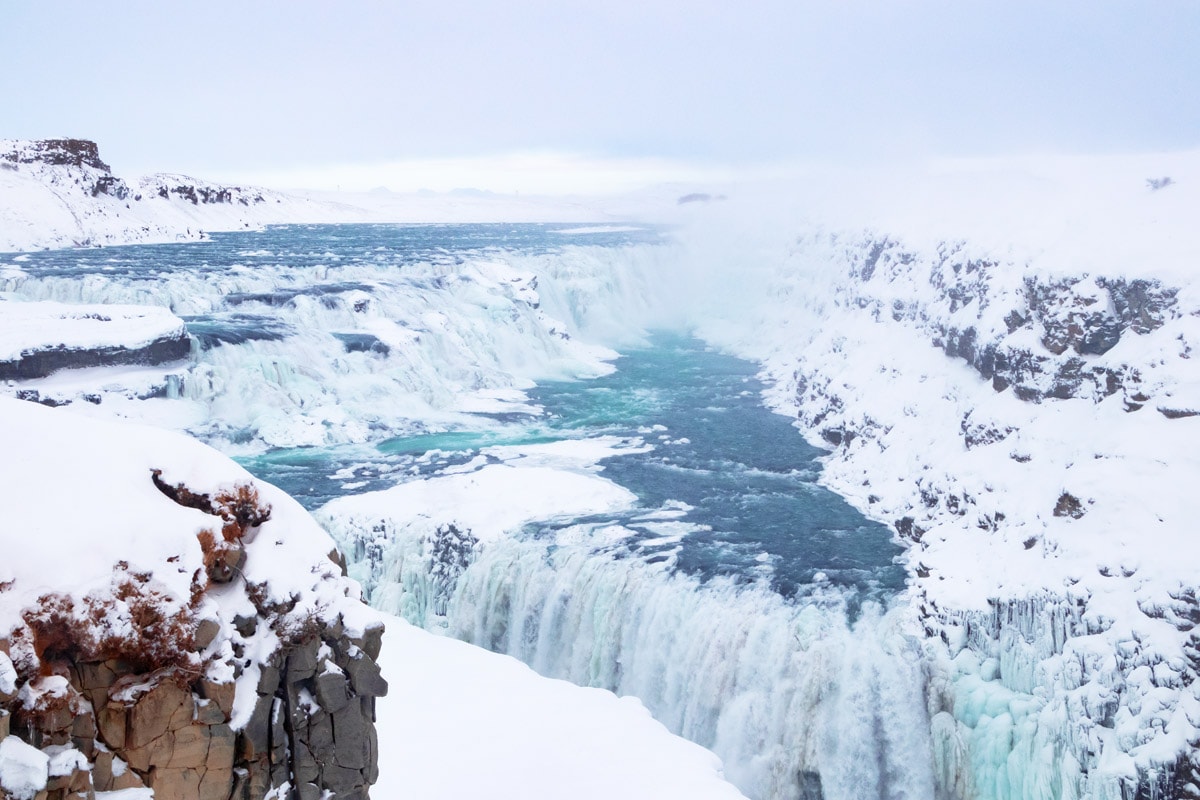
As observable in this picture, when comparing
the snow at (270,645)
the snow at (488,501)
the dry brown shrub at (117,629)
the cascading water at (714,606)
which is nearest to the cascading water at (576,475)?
the cascading water at (714,606)

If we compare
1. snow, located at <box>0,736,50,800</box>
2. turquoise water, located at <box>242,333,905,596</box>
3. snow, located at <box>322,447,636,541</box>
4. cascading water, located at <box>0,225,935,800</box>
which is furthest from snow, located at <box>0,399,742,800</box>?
snow, located at <box>322,447,636,541</box>

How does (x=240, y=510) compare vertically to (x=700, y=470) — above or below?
above

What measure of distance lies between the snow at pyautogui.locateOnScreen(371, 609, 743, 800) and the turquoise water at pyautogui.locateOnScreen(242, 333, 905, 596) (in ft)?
16.2

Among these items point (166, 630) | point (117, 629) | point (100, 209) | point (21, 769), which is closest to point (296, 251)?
point (100, 209)

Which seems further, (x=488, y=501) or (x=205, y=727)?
(x=488, y=501)

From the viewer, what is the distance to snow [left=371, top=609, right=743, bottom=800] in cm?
930

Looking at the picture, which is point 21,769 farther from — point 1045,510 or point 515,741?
point 1045,510

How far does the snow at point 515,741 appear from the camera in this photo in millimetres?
9305

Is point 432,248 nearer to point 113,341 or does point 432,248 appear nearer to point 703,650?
point 113,341

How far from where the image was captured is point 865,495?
65.6ft

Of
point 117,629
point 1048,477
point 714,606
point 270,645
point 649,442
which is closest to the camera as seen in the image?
point 117,629

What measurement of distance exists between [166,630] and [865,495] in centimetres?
1616

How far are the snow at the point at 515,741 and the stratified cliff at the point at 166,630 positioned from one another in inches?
102

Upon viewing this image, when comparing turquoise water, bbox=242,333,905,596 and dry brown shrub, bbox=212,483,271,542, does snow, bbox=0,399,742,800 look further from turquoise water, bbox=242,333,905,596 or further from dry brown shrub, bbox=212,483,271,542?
turquoise water, bbox=242,333,905,596
